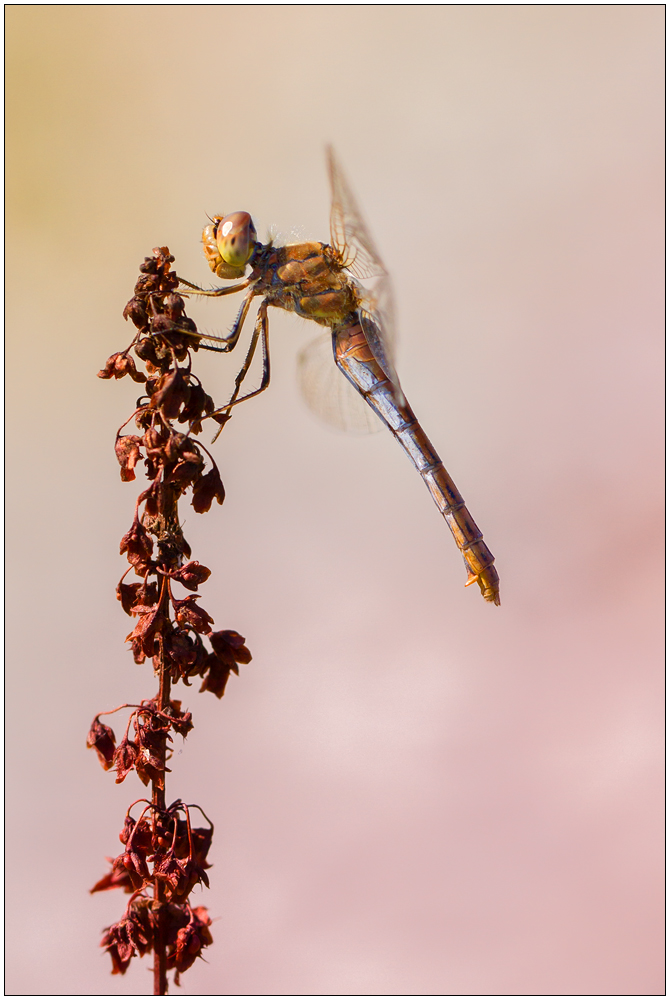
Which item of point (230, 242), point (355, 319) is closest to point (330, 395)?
point (355, 319)

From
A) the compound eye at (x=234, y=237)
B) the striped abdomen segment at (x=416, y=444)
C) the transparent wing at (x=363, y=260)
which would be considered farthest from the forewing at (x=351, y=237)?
the compound eye at (x=234, y=237)

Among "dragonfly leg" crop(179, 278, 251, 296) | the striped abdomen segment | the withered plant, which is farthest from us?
the striped abdomen segment

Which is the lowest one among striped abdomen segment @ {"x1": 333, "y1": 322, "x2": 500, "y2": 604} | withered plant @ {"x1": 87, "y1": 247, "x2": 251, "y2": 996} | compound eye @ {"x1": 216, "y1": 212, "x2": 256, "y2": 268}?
withered plant @ {"x1": 87, "y1": 247, "x2": 251, "y2": 996}

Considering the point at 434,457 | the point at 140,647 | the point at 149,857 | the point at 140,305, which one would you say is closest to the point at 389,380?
the point at 434,457

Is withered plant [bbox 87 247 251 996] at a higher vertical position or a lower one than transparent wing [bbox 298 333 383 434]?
lower

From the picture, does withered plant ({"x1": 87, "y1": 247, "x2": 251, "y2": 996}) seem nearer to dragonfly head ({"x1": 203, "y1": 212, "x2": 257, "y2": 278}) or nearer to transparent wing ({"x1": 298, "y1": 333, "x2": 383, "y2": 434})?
dragonfly head ({"x1": 203, "y1": 212, "x2": 257, "y2": 278})

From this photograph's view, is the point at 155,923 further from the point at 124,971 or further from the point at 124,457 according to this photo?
the point at 124,457

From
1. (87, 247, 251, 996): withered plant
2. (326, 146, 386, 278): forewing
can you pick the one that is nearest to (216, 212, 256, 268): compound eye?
(326, 146, 386, 278): forewing
